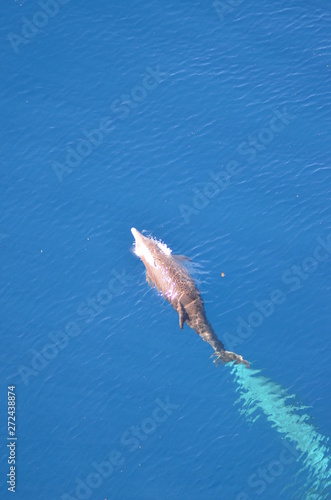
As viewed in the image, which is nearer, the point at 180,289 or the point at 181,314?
the point at 181,314

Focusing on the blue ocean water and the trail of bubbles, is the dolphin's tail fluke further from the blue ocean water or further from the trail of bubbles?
the blue ocean water

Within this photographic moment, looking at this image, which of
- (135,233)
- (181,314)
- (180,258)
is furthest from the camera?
(135,233)

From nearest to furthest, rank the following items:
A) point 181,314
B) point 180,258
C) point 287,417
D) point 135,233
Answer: point 287,417 < point 181,314 < point 180,258 < point 135,233

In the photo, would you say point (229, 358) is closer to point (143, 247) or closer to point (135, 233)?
point (143, 247)

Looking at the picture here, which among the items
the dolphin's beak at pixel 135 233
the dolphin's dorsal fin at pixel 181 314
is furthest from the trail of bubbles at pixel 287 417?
the dolphin's beak at pixel 135 233

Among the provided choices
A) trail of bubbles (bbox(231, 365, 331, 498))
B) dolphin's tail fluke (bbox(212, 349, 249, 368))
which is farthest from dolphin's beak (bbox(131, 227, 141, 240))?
trail of bubbles (bbox(231, 365, 331, 498))

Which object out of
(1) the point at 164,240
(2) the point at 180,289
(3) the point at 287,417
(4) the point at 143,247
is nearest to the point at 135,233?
(4) the point at 143,247

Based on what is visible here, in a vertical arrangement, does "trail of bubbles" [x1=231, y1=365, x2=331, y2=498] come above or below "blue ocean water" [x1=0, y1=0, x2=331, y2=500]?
below
